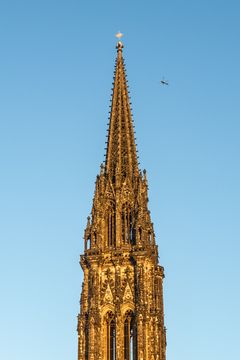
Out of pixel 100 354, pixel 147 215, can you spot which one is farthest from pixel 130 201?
pixel 100 354

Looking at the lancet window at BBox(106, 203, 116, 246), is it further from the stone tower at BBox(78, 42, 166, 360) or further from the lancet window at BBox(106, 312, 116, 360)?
the lancet window at BBox(106, 312, 116, 360)

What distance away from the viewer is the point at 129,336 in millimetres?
67750

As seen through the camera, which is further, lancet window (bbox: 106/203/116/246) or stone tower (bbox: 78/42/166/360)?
lancet window (bbox: 106/203/116/246)

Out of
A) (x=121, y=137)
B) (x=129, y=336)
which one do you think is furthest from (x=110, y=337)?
(x=121, y=137)

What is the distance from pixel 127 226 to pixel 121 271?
442 cm

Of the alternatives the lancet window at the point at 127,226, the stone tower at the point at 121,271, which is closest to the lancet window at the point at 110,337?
the stone tower at the point at 121,271

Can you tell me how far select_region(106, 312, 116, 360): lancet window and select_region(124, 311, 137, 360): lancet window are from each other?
0.97 metres

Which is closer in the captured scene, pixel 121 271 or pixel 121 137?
pixel 121 271

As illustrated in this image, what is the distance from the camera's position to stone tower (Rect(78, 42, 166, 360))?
67.3 m

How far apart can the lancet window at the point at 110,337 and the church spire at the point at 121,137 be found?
13742 mm

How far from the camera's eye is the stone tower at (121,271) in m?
67.3

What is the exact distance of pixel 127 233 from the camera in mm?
72500

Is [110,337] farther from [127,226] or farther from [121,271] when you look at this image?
[127,226]

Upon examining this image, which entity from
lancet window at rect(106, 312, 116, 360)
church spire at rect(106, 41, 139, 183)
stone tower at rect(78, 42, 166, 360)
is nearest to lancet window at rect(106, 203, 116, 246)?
stone tower at rect(78, 42, 166, 360)
